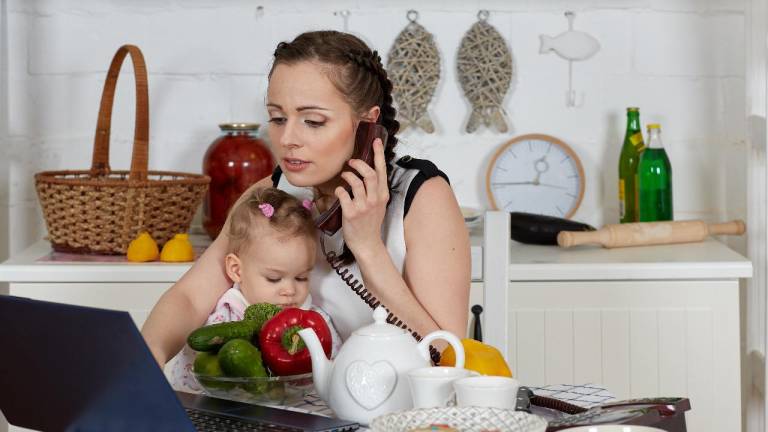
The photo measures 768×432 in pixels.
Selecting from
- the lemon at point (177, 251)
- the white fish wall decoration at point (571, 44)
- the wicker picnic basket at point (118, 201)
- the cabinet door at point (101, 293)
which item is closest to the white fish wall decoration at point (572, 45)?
the white fish wall decoration at point (571, 44)

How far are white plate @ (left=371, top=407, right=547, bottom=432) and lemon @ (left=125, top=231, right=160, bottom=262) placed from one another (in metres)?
1.65

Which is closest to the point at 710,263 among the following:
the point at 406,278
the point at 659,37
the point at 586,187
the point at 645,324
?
the point at 645,324

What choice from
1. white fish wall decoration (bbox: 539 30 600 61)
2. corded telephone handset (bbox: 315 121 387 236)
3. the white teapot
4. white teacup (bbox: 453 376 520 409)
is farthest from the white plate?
white fish wall decoration (bbox: 539 30 600 61)

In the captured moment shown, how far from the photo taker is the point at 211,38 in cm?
312

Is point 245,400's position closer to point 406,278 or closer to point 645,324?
point 406,278

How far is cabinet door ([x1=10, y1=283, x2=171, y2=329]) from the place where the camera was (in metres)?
2.65


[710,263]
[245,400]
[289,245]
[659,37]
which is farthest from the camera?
[659,37]

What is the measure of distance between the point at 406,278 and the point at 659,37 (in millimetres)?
1527

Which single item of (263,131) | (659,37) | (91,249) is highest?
(659,37)

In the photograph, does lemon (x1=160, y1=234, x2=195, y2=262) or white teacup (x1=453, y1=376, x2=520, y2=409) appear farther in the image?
lemon (x1=160, y1=234, x2=195, y2=262)

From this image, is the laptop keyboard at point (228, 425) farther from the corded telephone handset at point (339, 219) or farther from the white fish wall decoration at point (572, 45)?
the white fish wall decoration at point (572, 45)

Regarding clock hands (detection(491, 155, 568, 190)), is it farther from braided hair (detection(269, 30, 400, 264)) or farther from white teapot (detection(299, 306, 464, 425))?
white teapot (detection(299, 306, 464, 425))

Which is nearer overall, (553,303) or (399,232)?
(399,232)

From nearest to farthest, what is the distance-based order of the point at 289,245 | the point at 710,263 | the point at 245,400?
the point at 245,400
the point at 289,245
the point at 710,263
